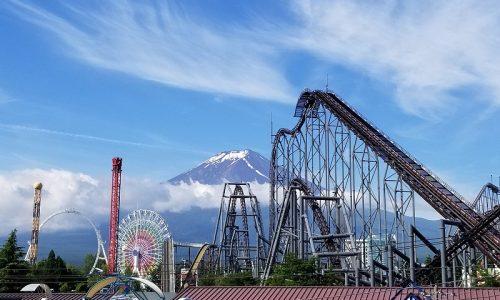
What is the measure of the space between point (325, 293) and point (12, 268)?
135 feet

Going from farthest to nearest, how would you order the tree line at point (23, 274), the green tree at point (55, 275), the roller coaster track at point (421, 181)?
1. the green tree at point (55, 275)
2. the tree line at point (23, 274)
3. the roller coaster track at point (421, 181)

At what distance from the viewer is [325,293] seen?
84.2 ft

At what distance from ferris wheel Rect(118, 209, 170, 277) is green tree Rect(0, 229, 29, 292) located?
687 inches

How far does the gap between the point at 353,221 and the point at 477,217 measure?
10827 millimetres

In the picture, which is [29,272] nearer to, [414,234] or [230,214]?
[230,214]

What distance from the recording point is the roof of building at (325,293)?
23.3 m

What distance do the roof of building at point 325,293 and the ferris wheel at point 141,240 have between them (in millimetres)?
48826

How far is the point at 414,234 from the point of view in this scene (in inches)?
1481

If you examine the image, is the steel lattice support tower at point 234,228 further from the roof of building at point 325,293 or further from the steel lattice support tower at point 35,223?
the roof of building at point 325,293

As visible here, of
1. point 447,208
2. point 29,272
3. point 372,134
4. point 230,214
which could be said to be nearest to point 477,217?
point 447,208

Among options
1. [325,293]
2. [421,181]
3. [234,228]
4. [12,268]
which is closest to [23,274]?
[12,268]

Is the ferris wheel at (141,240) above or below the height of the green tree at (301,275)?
above

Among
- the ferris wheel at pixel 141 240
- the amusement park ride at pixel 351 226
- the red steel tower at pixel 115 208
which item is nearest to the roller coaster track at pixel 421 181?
the amusement park ride at pixel 351 226

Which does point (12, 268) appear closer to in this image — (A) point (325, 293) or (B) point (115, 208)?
(B) point (115, 208)
